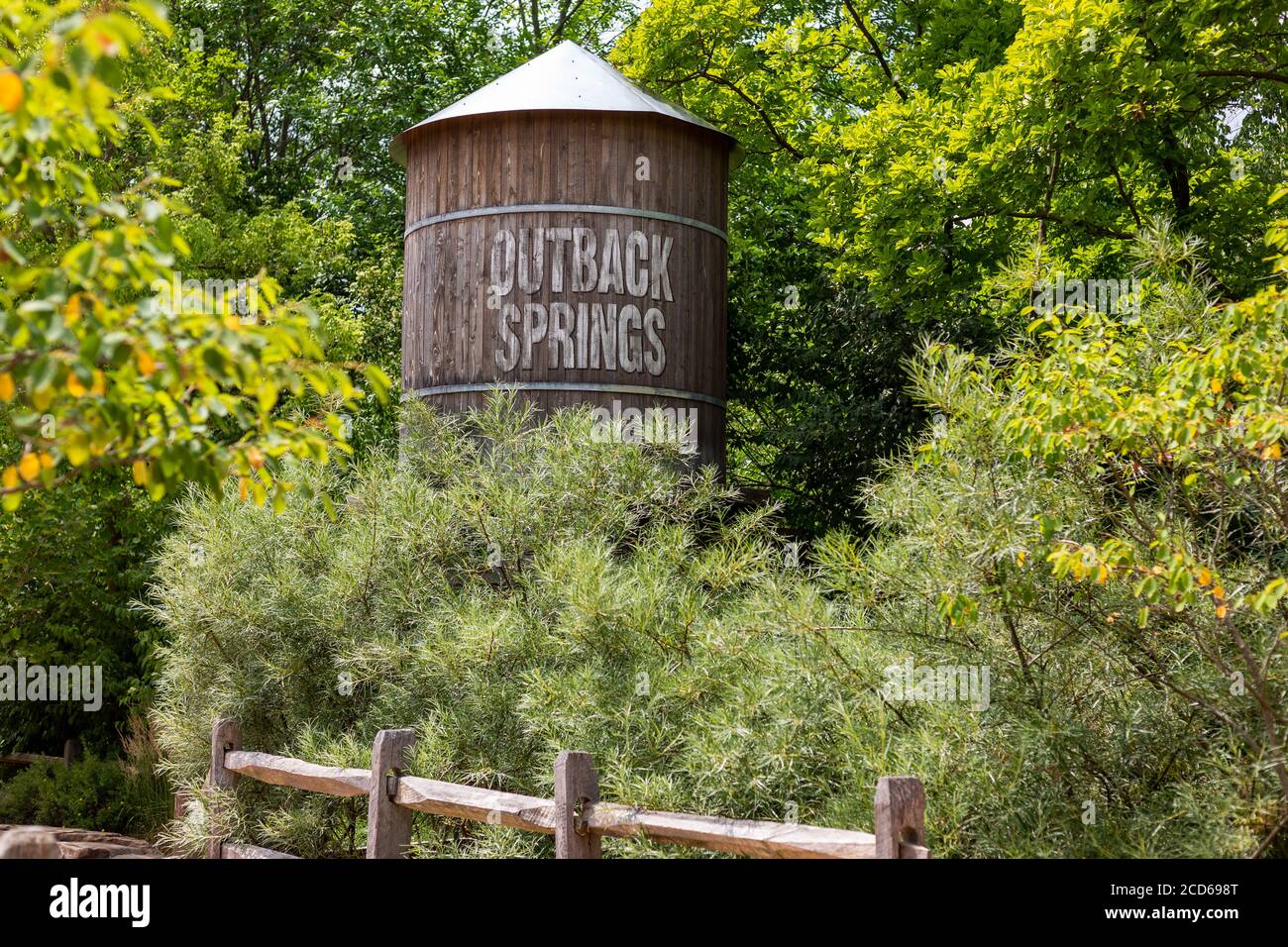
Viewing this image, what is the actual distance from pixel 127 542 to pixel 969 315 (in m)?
8.99

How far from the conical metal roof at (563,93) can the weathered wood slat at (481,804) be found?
19.3 feet

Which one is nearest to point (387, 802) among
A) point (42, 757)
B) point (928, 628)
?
point (928, 628)

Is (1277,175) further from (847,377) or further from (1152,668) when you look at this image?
(1152,668)

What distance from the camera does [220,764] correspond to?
9180mm

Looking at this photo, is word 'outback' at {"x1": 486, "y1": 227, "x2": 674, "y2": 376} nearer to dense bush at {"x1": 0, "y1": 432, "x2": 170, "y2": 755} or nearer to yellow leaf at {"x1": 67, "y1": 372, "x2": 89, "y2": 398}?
dense bush at {"x1": 0, "y1": 432, "x2": 170, "y2": 755}

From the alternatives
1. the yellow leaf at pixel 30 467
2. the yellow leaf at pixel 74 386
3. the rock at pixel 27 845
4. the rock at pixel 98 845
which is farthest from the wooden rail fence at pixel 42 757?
the yellow leaf at pixel 74 386

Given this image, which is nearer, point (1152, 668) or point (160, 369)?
point (160, 369)

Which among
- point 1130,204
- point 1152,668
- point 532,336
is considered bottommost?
point 1152,668

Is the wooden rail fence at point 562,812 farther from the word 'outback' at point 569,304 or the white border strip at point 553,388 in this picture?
→ the word 'outback' at point 569,304

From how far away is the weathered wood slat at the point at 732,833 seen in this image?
519 cm

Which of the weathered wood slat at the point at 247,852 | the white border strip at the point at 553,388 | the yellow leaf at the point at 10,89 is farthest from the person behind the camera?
the white border strip at the point at 553,388

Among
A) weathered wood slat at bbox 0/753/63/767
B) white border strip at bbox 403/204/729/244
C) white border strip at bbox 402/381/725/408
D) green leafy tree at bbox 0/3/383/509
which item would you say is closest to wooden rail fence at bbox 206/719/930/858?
green leafy tree at bbox 0/3/383/509

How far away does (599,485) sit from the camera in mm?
9086
